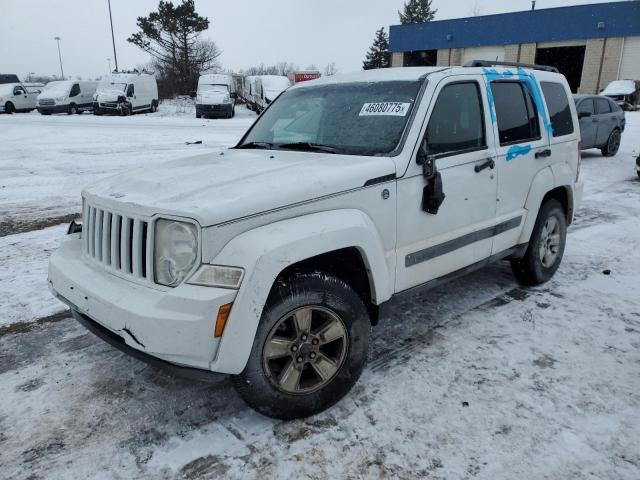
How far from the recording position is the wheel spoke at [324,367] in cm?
283

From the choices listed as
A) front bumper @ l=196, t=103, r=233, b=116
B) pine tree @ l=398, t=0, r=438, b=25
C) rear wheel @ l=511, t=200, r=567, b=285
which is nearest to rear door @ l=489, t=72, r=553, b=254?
rear wheel @ l=511, t=200, r=567, b=285

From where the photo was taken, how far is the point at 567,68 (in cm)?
3803

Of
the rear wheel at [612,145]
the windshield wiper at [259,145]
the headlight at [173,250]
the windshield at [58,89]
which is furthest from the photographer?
the windshield at [58,89]

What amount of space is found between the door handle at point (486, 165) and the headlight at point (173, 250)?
219 cm

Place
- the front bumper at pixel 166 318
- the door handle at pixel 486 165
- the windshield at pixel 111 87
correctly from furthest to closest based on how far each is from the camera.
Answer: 1. the windshield at pixel 111 87
2. the door handle at pixel 486 165
3. the front bumper at pixel 166 318

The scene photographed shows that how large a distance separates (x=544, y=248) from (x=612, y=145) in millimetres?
10645

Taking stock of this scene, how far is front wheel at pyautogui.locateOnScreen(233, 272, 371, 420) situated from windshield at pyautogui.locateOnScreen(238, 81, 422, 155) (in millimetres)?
1037

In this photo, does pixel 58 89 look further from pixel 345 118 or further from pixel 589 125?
pixel 345 118

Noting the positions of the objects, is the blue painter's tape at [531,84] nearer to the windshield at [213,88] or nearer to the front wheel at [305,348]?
the front wheel at [305,348]

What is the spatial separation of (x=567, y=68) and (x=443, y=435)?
4210 cm

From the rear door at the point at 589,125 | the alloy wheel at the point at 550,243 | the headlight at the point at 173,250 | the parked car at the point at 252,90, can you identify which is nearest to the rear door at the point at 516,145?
the alloy wheel at the point at 550,243

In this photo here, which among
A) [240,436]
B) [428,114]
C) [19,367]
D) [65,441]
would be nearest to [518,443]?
[240,436]

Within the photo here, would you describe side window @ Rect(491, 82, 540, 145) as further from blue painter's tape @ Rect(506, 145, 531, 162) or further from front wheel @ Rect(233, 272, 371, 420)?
front wheel @ Rect(233, 272, 371, 420)

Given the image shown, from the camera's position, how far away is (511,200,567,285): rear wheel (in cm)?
456
